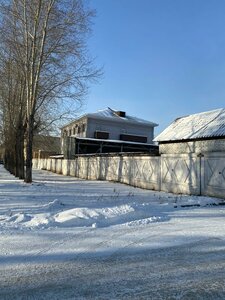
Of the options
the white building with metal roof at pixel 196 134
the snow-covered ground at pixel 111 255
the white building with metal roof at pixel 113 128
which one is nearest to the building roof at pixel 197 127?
the white building with metal roof at pixel 196 134

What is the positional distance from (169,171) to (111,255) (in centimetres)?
1499

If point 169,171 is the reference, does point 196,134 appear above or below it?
above

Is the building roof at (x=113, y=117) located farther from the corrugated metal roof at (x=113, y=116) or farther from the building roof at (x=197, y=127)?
the building roof at (x=197, y=127)

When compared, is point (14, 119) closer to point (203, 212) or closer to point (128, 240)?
point (203, 212)

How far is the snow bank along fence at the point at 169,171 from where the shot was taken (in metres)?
17.3

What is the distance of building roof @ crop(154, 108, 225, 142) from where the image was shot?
724 inches

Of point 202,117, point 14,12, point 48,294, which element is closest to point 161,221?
point 48,294

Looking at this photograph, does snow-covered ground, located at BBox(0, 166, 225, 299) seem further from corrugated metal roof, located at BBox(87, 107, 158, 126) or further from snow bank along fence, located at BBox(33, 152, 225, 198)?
corrugated metal roof, located at BBox(87, 107, 158, 126)

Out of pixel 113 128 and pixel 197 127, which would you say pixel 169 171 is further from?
pixel 113 128

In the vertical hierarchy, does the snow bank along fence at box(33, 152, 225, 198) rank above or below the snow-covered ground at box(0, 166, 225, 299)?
above

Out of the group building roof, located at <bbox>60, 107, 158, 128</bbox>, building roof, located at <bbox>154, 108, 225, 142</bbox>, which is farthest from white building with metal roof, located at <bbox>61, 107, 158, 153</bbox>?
building roof, located at <bbox>154, 108, 225, 142</bbox>

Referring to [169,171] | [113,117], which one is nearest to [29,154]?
[169,171]

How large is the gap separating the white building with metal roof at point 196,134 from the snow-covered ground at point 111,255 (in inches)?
316

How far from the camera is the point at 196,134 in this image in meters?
19.3
